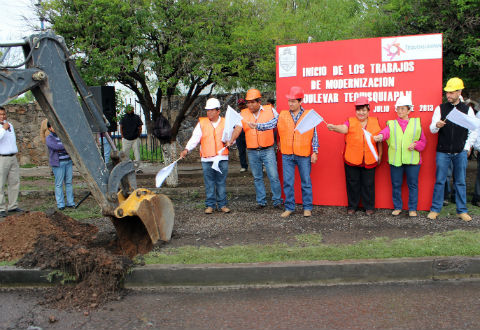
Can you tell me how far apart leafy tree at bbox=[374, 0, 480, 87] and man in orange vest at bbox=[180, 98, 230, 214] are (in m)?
3.95

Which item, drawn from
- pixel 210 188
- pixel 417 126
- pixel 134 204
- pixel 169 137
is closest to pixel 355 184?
pixel 417 126

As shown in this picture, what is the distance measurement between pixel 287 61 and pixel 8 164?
17.6 feet

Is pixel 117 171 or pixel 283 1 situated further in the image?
pixel 283 1

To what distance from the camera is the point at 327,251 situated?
18.4 ft

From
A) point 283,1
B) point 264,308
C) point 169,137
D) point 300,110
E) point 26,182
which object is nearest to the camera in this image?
point 264,308

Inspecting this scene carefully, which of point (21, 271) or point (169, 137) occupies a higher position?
point (169, 137)

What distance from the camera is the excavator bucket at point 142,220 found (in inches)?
224

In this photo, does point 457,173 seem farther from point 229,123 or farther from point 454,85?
point 229,123

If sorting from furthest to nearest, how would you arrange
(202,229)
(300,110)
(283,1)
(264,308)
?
1. (283,1)
2. (300,110)
3. (202,229)
4. (264,308)

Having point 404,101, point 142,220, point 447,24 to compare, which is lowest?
point 142,220

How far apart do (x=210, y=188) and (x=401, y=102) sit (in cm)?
336

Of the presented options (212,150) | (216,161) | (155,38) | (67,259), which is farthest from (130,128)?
(67,259)

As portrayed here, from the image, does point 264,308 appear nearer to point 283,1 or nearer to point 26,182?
point 26,182

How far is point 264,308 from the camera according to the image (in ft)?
14.9
